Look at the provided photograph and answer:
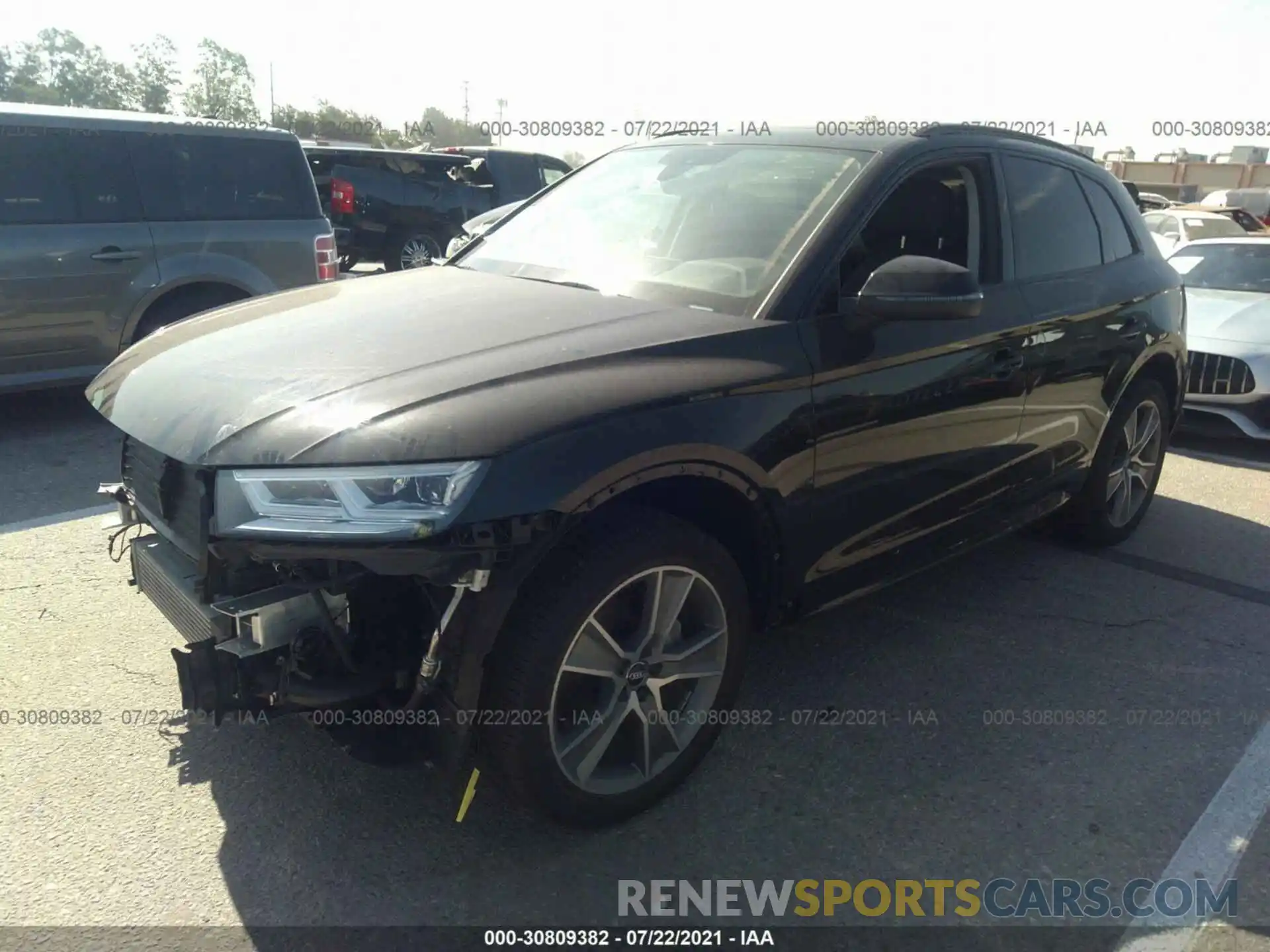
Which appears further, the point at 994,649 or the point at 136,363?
the point at 994,649

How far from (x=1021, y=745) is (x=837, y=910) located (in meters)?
1.06

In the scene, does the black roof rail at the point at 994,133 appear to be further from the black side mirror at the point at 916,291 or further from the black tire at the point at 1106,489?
the black tire at the point at 1106,489

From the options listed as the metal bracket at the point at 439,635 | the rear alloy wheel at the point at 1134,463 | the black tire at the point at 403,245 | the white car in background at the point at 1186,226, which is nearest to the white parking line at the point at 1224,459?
the rear alloy wheel at the point at 1134,463

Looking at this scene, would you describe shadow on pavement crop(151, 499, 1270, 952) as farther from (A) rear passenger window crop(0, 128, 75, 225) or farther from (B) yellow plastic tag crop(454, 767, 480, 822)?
(A) rear passenger window crop(0, 128, 75, 225)

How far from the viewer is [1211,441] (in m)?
7.56

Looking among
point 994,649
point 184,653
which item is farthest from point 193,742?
point 994,649

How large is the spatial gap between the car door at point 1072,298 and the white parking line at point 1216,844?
134 cm

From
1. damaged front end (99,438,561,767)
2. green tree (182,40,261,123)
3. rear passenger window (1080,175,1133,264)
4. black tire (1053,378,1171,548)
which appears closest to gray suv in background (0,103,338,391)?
damaged front end (99,438,561,767)

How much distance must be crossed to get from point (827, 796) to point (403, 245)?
11665 mm

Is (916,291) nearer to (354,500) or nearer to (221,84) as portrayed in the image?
(354,500)

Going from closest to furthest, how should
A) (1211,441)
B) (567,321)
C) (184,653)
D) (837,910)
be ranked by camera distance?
(184,653) < (837,910) < (567,321) < (1211,441)

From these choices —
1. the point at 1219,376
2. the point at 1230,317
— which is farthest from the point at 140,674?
the point at 1230,317

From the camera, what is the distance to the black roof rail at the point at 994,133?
352cm

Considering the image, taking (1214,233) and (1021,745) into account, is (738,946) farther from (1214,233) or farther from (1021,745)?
(1214,233)
